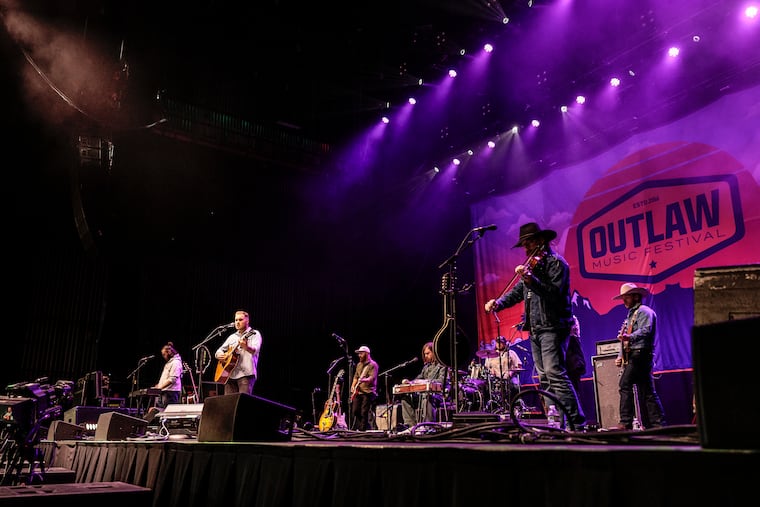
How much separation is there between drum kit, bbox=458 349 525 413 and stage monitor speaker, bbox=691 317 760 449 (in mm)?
7534

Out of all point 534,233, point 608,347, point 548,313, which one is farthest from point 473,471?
point 608,347

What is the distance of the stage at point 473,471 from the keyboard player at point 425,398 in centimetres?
583

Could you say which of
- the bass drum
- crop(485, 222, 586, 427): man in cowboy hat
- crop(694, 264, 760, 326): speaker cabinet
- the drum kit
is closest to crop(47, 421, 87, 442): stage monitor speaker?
the bass drum

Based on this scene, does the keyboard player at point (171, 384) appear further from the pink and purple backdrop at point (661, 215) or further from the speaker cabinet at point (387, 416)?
the pink and purple backdrop at point (661, 215)

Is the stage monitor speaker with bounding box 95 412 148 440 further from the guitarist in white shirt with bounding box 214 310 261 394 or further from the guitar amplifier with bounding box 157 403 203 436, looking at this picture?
the guitarist in white shirt with bounding box 214 310 261 394

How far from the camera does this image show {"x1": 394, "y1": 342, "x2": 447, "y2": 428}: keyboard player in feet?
28.8

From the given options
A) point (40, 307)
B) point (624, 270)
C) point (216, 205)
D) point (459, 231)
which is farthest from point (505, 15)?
point (40, 307)

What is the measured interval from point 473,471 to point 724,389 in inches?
30.0

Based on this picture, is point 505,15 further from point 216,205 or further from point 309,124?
point 216,205

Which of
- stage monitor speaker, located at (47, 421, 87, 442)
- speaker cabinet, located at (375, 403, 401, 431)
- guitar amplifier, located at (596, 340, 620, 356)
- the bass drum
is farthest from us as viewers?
speaker cabinet, located at (375, 403, 401, 431)

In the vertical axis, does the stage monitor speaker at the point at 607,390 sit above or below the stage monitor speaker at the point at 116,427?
above

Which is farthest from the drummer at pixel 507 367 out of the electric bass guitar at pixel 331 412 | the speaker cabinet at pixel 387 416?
the electric bass guitar at pixel 331 412

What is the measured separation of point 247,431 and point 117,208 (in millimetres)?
8986

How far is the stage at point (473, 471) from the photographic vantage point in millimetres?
1265
